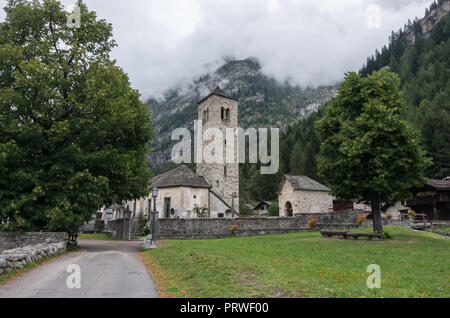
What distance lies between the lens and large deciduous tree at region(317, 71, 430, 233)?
19.0m

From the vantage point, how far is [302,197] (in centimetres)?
4384

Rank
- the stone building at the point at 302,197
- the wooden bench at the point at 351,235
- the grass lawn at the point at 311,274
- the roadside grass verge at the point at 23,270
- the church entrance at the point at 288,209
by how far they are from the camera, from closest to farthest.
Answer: the grass lawn at the point at 311,274 < the roadside grass verge at the point at 23,270 < the wooden bench at the point at 351,235 < the stone building at the point at 302,197 < the church entrance at the point at 288,209

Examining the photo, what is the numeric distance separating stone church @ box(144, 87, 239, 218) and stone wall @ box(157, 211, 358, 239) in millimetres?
9601

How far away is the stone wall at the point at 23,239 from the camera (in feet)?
54.8

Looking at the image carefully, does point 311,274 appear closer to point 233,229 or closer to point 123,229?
point 233,229

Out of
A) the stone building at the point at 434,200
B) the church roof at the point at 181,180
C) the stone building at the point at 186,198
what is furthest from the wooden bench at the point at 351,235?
the stone building at the point at 434,200

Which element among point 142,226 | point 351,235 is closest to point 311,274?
point 351,235

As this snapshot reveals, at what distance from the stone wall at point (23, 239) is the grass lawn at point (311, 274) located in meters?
6.19

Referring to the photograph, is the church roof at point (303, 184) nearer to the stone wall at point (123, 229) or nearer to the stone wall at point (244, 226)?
the stone wall at point (244, 226)

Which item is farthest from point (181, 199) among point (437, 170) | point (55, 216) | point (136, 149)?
point (437, 170)

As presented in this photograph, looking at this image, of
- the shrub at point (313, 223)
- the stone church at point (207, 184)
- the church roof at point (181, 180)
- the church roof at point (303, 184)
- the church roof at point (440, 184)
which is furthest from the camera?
the church roof at point (303, 184)

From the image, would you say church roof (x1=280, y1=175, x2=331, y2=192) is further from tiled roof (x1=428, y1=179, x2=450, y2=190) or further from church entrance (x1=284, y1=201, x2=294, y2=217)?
tiled roof (x1=428, y1=179, x2=450, y2=190)
